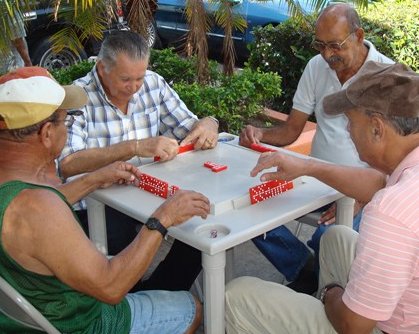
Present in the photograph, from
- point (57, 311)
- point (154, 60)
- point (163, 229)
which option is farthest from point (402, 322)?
point (154, 60)

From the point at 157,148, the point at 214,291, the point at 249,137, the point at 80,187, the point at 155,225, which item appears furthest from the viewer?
the point at 249,137

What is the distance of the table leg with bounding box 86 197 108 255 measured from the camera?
2586mm

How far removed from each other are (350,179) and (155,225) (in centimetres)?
87

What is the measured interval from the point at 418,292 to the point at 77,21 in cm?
369

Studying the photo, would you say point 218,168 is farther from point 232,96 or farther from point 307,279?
point 232,96

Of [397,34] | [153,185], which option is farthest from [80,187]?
[397,34]

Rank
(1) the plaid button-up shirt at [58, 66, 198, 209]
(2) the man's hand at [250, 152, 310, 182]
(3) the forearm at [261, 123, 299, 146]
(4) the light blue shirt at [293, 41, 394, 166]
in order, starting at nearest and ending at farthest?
(2) the man's hand at [250, 152, 310, 182] → (1) the plaid button-up shirt at [58, 66, 198, 209] → (4) the light blue shirt at [293, 41, 394, 166] → (3) the forearm at [261, 123, 299, 146]

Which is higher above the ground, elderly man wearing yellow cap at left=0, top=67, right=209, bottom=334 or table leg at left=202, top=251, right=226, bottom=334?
elderly man wearing yellow cap at left=0, top=67, right=209, bottom=334

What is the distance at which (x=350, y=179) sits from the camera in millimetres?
2354

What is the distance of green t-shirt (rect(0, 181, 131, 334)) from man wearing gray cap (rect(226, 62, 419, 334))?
45 centimetres

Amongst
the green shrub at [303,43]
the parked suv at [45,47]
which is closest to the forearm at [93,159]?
the green shrub at [303,43]

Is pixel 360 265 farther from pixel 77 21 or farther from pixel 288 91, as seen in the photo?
pixel 288 91

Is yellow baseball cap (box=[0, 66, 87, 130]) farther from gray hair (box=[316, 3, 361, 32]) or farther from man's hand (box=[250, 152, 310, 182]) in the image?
gray hair (box=[316, 3, 361, 32])

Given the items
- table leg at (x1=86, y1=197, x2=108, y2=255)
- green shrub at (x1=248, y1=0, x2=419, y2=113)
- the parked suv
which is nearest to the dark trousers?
table leg at (x1=86, y1=197, x2=108, y2=255)
